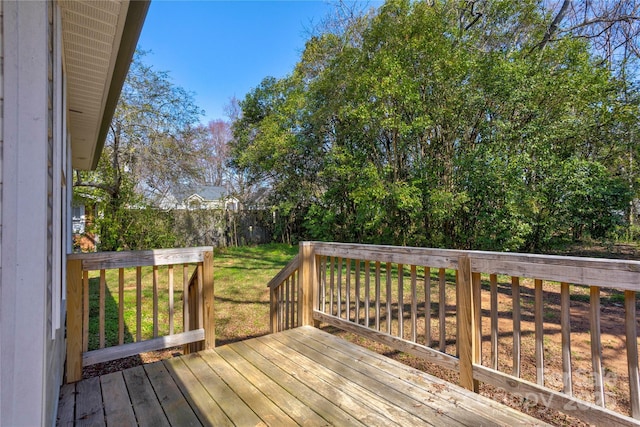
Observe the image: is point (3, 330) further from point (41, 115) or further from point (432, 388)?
point (432, 388)

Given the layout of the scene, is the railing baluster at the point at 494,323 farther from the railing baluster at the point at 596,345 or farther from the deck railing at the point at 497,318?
the railing baluster at the point at 596,345

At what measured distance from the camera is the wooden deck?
1757 mm

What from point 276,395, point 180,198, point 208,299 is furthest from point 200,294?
point 180,198

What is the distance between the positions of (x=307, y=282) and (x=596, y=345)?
2308 mm

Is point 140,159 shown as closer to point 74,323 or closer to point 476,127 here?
point 74,323

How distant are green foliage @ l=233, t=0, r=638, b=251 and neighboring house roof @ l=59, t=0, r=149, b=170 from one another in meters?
6.20

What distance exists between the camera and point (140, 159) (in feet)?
29.8

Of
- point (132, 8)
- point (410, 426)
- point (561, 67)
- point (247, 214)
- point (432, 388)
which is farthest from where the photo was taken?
point (247, 214)

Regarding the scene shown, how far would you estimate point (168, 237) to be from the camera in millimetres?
9727

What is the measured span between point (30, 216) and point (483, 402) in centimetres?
234

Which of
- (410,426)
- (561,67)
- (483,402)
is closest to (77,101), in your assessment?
(410,426)

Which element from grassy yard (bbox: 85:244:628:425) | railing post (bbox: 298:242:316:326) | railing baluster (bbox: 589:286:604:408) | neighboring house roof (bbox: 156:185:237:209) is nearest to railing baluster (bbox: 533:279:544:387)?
railing baluster (bbox: 589:286:604:408)

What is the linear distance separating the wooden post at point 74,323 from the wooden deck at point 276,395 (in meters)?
0.10

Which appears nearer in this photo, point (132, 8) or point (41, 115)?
point (41, 115)
